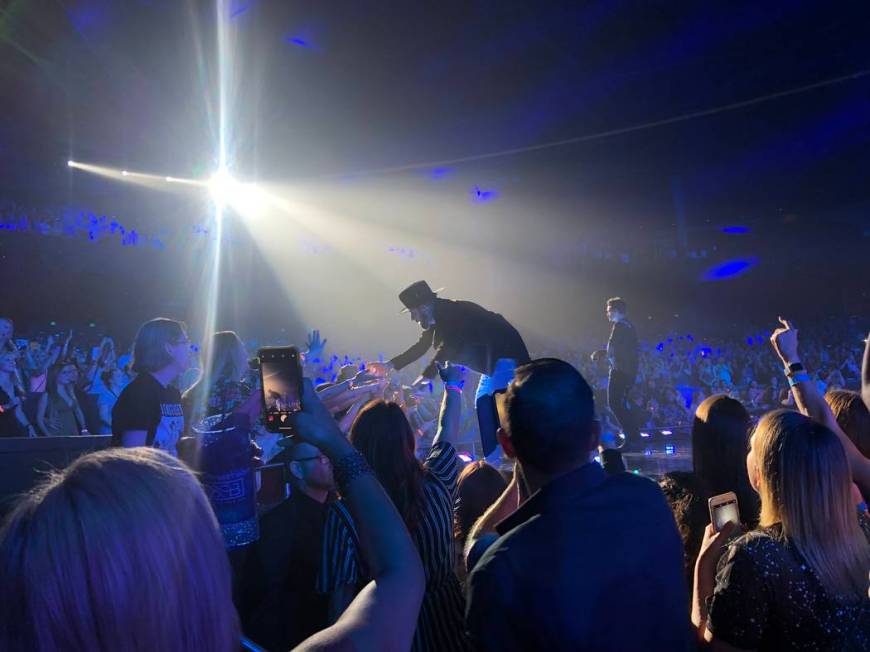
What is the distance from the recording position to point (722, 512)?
195 centimetres

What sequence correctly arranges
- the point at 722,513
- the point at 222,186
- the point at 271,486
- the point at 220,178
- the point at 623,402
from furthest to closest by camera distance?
the point at 222,186 < the point at 220,178 < the point at 623,402 < the point at 271,486 < the point at 722,513

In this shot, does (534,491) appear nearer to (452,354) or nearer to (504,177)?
(452,354)

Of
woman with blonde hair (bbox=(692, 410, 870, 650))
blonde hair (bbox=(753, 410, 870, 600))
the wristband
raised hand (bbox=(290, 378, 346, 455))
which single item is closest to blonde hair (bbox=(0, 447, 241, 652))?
raised hand (bbox=(290, 378, 346, 455))

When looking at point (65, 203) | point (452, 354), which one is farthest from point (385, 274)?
point (452, 354)

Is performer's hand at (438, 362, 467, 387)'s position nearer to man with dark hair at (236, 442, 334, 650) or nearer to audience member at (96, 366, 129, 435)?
man with dark hair at (236, 442, 334, 650)

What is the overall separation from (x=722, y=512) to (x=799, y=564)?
39cm

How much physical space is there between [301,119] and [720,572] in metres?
9.85

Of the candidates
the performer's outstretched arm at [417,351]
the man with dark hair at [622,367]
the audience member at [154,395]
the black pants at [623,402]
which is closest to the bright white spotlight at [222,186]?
the performer's outstretched arm at [417,351]

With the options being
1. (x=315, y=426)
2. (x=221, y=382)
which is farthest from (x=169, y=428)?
(x=315, y=426)

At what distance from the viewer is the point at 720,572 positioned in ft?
5.32

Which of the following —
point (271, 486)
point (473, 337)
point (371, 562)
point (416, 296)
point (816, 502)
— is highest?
point (416, 296)

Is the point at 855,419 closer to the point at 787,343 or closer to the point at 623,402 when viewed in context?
the point at 787,343

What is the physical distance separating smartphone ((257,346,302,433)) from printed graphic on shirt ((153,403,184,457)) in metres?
1.82

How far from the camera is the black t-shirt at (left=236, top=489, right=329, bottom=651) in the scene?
2.26 metres
